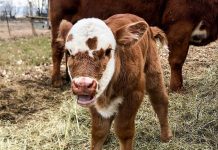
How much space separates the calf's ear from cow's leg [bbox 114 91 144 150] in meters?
0.54

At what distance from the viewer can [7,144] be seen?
5020 mm

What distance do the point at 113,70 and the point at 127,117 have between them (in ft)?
1.91

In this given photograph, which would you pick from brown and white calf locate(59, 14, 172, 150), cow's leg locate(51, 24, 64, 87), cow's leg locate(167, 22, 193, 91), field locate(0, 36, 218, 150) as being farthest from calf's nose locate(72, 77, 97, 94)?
cow's leg locate(51, 24, 64, 87)

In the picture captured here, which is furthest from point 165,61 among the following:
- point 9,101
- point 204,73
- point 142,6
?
point 9,101

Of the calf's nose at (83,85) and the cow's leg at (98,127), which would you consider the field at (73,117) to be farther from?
the calf's nose at (83,85)

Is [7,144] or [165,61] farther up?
[7,144]

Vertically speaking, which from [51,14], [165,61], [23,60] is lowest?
[23,60]

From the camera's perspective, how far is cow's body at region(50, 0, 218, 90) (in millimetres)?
6867

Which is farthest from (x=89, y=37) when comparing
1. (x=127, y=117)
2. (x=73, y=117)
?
(x=73, y=117)

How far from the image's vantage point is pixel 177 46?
689cm

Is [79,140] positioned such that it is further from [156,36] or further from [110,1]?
[110,1]

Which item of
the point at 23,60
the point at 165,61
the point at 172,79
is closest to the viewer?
the point at 172,79

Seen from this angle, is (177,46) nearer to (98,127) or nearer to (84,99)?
(98,127)

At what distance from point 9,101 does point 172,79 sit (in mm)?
2419
